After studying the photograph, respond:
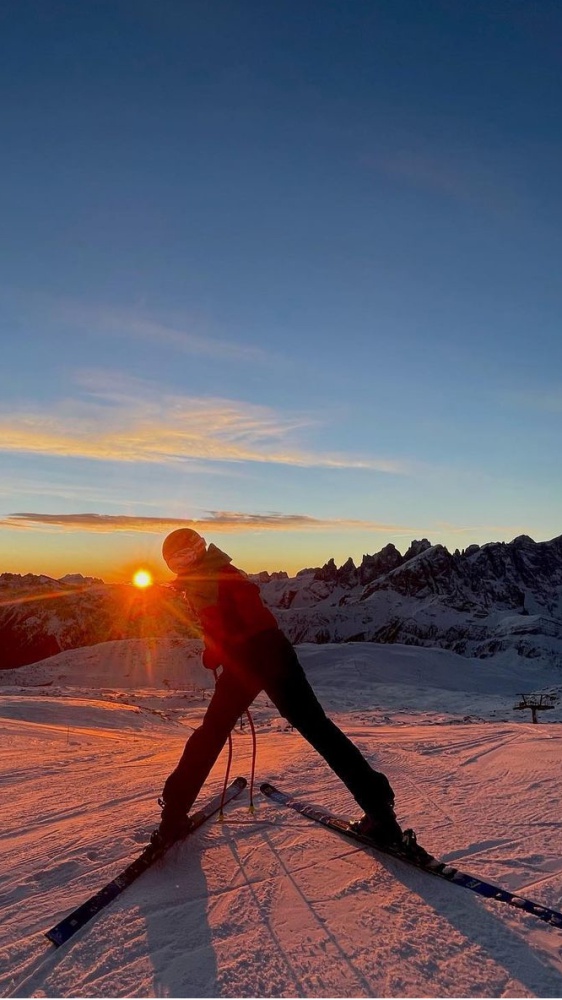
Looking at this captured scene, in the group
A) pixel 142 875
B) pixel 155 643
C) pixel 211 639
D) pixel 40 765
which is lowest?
pixel 155 643

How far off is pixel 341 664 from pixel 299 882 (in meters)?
54.9

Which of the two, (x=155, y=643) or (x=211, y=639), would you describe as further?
(x=155, y=643)

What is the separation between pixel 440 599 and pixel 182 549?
414ft

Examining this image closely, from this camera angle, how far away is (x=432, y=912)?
3.23 m

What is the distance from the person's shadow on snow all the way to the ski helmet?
1.85m

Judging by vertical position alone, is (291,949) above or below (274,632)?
below

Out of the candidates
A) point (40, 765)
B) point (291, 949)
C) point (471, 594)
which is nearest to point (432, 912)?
point (291, 949)

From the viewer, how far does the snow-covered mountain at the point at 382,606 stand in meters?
103

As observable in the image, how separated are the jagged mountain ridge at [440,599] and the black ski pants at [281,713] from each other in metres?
86.4

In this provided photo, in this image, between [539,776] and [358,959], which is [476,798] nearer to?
[539,776]

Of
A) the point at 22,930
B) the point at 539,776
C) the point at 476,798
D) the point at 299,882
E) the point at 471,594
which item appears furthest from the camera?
the point at 471,594

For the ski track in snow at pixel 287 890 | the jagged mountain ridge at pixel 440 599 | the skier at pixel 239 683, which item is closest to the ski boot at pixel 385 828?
the skier at pixel 239 683

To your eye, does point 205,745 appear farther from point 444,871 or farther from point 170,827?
point 444,871

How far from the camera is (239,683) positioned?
4.25 m
